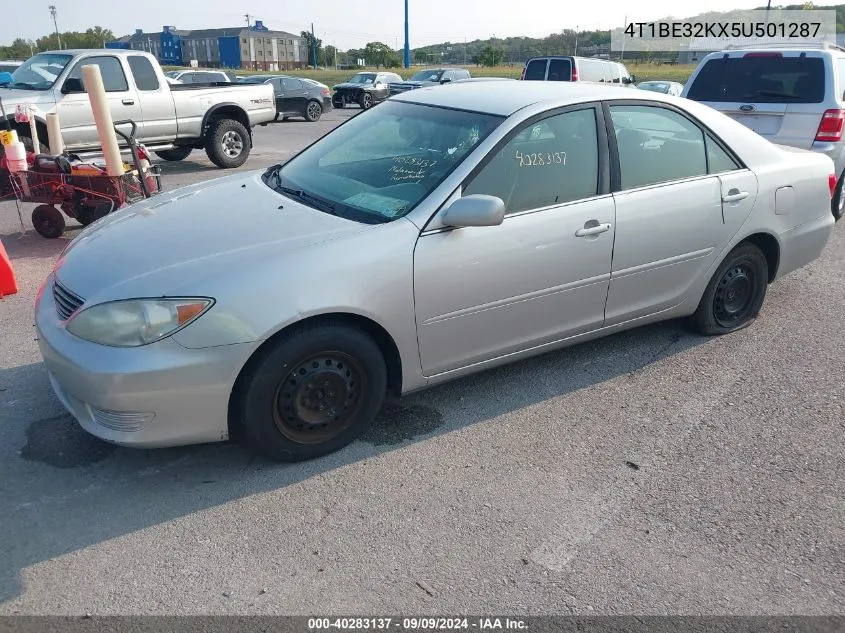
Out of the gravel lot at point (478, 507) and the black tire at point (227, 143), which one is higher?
the black tire at point (227, 143)

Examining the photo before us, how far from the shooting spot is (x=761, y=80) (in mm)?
7852

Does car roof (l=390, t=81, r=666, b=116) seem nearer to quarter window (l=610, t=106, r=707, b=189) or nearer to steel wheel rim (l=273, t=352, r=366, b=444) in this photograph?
quarter window (l=610, t=106, r=707, b=189)

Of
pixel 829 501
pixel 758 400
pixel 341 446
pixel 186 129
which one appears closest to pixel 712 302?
pixel 758 400

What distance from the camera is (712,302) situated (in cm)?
463

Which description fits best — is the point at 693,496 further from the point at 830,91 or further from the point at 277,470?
the point at 830,91

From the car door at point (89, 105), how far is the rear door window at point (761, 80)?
25.8 ft

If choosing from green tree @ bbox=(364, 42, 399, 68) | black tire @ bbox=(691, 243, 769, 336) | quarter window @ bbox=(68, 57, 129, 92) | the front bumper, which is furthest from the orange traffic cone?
green tree @ bbox=(364, 42, 399, 68)

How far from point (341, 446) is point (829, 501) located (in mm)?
2196

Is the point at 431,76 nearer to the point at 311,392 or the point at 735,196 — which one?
the point at 735,196

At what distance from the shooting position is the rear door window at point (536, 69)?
1792 cm

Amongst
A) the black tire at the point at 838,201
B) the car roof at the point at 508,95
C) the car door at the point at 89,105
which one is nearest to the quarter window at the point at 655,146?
the car roof at the point at 508,95

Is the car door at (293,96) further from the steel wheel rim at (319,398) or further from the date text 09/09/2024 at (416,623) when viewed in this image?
the date text 09/09/2024 at (416,623)

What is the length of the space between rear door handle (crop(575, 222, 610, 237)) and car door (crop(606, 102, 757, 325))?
0.10 metres

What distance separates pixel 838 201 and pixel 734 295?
4209 millimetres
